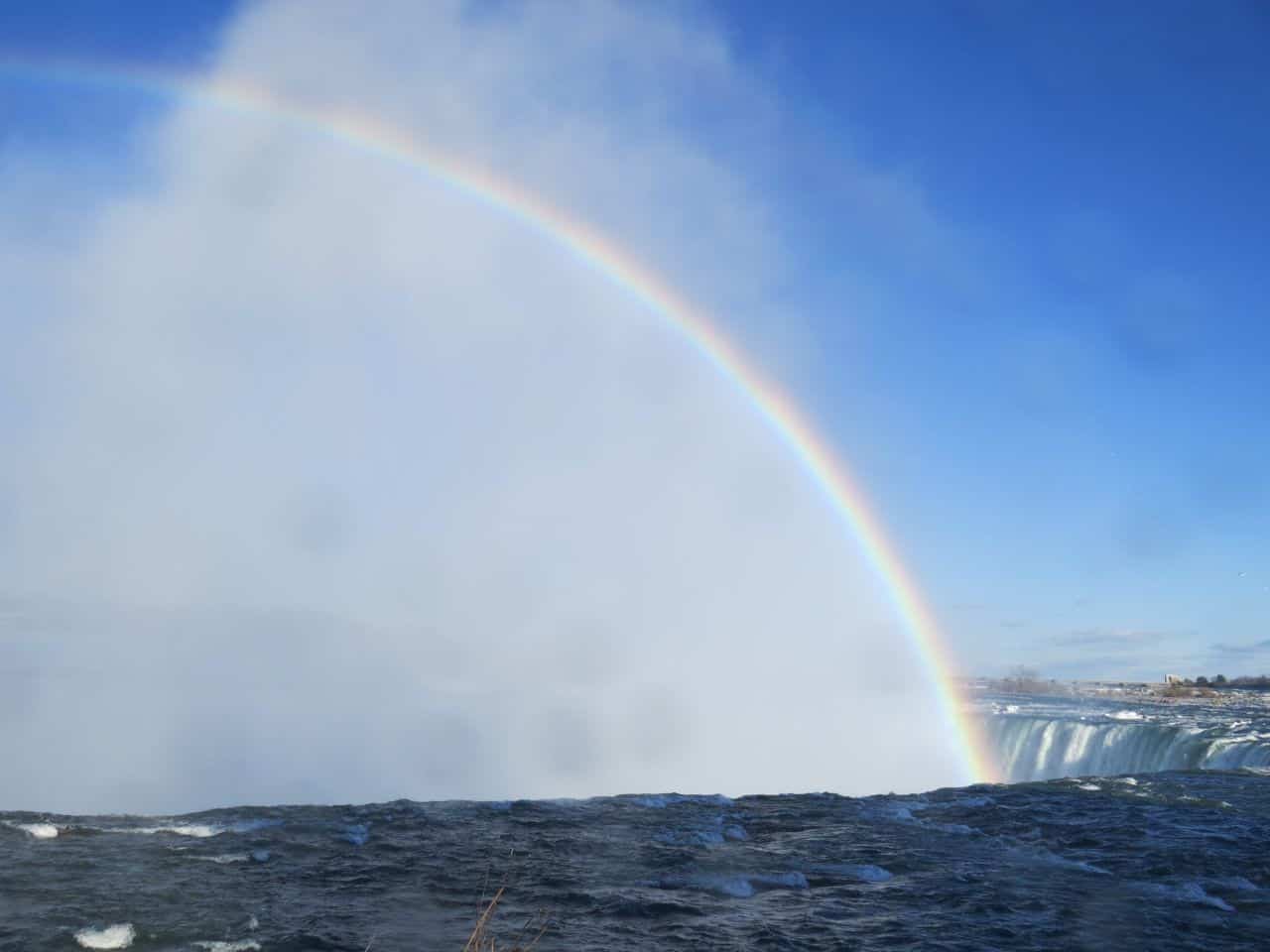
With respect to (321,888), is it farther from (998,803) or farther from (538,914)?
(998,803)

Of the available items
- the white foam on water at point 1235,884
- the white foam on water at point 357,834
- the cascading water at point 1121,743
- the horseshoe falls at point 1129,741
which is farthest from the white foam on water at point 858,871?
the cascading water at point 1121,743

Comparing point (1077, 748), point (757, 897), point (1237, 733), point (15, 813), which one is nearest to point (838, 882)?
point (757, 897)

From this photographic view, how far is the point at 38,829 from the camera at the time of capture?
34.1ft

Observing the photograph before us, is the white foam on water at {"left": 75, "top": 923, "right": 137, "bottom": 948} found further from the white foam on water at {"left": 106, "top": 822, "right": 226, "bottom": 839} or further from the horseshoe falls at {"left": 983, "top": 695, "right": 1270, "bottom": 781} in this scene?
the horseshoe falls at {"left": 983, "top": 695, "right": 1270, "bottom": 781}

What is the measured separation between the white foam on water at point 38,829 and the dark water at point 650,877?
12 centimetres

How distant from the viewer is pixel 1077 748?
3303cm

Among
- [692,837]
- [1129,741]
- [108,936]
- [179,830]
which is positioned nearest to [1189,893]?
[692,837]

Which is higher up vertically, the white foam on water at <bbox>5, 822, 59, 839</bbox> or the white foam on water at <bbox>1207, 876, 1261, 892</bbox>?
the white foam on water at <bbox>5, 822, 59, 839</bbox>

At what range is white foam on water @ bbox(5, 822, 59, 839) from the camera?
1016cm

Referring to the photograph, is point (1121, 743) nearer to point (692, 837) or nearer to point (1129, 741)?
point (1129, 741)

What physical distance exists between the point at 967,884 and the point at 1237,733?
81.4ft

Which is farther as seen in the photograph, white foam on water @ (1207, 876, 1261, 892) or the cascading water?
the cascading water

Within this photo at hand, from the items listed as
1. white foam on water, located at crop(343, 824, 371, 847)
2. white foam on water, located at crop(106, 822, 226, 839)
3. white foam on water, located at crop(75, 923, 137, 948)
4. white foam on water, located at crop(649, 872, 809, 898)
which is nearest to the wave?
white foam on water, located at crop(649, 872, 809, 898)

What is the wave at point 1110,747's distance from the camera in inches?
1041
